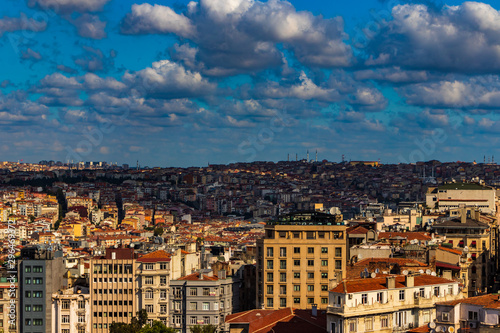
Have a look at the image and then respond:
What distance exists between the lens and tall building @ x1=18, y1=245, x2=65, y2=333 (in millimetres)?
59781

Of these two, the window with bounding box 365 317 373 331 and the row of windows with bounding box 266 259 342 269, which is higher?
the row of windows with bounding box 266 259 342 269

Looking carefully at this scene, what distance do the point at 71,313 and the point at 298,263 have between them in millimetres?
14551

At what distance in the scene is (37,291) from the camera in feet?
197

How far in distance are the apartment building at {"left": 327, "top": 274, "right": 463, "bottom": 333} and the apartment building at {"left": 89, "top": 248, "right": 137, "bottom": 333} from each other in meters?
22.4

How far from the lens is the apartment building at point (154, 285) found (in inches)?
2302

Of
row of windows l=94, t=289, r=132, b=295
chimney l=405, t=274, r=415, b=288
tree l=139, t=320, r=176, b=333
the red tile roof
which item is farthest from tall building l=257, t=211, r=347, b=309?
chimney l=405, t=274, r=415, b=288

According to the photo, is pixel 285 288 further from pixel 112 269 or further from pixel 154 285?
pixel 112 269

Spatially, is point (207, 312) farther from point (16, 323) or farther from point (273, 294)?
point (16, 323)

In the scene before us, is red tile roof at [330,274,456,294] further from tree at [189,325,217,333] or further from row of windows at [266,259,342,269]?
tree at [189,325,217,333]

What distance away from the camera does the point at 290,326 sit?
145 ft

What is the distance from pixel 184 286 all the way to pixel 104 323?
19.6 ft

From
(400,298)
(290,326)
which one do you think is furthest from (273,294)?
(400,298)

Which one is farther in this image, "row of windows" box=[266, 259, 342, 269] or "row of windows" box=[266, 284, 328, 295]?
"row of windows" box=[266, 259, 342, 269]

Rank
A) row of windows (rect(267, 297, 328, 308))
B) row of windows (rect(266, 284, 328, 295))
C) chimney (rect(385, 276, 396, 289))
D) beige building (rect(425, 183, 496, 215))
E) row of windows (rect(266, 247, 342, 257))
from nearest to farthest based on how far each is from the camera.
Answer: chimney (rect(385, 276, 396, 289)) → row of windows (rect(267, 297, 328, 308)) → row of windows (rect(266, 284, 328, 295)) → row of windows (rect(266, 247, 342, 257)) → beige building (rect(425, 183, 496, 215))
